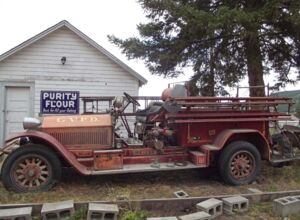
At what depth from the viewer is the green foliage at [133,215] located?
4.90 meters

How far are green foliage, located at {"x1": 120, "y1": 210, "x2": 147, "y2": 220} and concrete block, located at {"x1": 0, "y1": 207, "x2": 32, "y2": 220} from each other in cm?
111

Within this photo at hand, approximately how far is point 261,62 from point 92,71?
5.38 m

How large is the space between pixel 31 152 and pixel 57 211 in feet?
5.17

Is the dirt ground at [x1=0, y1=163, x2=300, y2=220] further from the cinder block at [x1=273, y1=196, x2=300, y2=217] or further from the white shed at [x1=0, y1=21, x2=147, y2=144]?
the white shed at [x1=0, y1=21, x2=147, y2=144]

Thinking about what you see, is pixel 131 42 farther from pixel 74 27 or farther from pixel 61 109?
pixel 61 109

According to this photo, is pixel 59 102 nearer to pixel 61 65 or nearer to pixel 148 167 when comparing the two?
pixel 61 65

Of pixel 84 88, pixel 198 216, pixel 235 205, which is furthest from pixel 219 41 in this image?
pixel 198 216

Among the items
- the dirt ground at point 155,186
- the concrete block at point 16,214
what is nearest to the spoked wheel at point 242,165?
the dirt ground at point 155,186

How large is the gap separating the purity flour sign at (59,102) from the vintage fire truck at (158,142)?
5.85 metres

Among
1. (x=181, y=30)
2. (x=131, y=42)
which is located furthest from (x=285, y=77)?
(x=131, y=42)

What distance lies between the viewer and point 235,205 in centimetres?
531

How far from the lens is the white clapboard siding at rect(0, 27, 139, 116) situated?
1273cm

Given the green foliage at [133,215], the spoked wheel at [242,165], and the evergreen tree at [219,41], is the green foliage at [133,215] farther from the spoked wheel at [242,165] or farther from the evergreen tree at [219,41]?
the evergreen tree at [219,41]

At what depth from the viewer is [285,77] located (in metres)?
12.5
